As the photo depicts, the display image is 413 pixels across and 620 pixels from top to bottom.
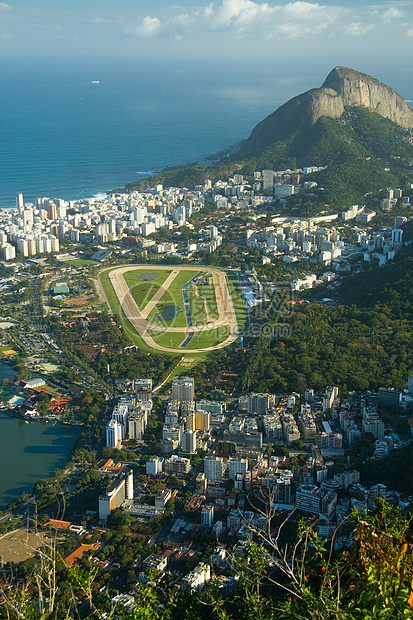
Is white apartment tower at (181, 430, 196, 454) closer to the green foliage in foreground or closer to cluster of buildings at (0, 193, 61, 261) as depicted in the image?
the green foliage in foreground

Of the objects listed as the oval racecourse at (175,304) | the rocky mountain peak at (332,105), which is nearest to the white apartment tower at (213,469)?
the oval racecourse at (175,304)

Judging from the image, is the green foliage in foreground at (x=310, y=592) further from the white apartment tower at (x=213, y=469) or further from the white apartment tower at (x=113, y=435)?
the white apartment tower at (x=113, y=435)

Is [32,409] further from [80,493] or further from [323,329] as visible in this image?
[323,329]

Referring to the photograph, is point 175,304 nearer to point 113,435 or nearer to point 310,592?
point 113,435

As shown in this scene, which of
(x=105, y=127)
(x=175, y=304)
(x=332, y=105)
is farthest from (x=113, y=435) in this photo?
(x=105, y=127)

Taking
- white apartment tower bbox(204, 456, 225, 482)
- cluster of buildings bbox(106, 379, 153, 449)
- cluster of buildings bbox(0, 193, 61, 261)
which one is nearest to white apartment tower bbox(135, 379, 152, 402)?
cluster of buildings bbox(106, 379, 153, 449)
